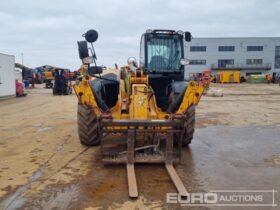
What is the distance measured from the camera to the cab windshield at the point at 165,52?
24.7ft

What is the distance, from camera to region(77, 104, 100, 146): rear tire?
664 cm

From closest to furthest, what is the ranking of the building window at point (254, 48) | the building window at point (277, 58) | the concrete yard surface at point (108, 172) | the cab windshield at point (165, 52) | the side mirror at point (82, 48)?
the concrete yard surface at point (108, 172) < the side mirror at point (82, 48) < the cab windshield at point (165, 52) < the building window at point (254, 48) < the building window at point (277, 58)

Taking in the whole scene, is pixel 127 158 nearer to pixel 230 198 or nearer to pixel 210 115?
pixel 230 198

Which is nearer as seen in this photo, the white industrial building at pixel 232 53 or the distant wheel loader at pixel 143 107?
the distant wheel loader at pixel 143 107

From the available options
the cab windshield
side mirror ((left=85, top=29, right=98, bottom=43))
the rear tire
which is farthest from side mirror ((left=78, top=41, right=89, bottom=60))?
the cab windshield

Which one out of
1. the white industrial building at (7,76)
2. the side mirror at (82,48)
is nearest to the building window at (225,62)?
the white industrial building at (7,76)

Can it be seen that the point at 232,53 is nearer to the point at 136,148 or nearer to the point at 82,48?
the point at 136,148

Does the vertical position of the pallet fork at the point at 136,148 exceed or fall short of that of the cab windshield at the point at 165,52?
it falls short

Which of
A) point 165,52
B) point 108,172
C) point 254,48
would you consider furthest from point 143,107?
point 254,48

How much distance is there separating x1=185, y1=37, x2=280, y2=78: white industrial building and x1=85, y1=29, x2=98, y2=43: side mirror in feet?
207

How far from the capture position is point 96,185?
4.73 m

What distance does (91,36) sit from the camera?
5516 mm

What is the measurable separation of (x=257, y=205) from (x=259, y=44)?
7062cm

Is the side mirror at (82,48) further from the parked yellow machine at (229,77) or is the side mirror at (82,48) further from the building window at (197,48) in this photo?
the building window at (197,48)
